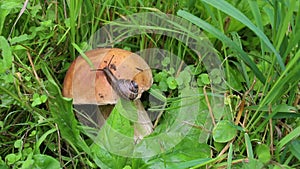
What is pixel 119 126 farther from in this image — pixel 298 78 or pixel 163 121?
pixel 298 78

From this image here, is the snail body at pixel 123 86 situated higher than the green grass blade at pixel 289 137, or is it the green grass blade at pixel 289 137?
the snail body at pixel 123 86

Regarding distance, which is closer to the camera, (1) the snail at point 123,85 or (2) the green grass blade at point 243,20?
(2) the green grass blade at point 243,20

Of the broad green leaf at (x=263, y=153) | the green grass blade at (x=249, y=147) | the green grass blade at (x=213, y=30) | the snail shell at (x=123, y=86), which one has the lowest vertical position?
the broad green leaf at (x=263, y=153)

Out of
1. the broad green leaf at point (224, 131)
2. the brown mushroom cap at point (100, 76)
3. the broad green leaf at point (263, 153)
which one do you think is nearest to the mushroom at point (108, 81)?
the brown mushroom cap at point (100, 76)

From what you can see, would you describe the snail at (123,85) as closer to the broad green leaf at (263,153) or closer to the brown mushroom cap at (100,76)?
the brown mushroom cap at (100,76)

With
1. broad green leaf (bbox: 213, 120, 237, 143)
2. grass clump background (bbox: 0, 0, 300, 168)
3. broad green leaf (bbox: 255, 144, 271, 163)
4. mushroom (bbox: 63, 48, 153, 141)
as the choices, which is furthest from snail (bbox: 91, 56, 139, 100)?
broad green leaf (bbox: 255, 144, 271, 163)

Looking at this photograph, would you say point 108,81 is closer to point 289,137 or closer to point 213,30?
point 213,30

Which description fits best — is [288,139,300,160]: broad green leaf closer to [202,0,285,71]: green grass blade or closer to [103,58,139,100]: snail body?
[202,0,285,71]: green grass blade

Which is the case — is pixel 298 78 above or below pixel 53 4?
below

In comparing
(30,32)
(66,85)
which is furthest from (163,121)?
(30,32)
